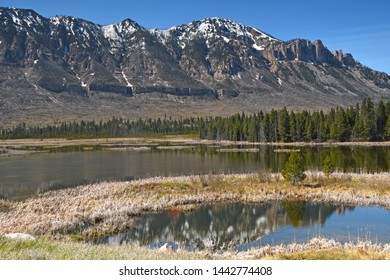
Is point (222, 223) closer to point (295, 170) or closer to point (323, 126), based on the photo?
point (295, 170)

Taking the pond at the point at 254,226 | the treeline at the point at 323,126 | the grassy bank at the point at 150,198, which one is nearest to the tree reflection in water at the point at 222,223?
the pond at the point at 254,226

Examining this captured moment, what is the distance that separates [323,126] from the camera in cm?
13450

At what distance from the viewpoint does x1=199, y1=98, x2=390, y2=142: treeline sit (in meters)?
128

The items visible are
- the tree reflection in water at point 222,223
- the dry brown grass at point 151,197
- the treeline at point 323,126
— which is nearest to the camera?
the tree reflection in water at point 222,223

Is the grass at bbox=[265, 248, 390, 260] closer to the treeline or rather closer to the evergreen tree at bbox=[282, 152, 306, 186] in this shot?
the evergreen tree at bbox=[282, 152, 306, 186]

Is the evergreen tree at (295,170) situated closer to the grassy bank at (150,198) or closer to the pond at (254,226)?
the grassy bank at (150,198)

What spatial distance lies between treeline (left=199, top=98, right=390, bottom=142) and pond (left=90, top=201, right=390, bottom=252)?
96.7 meters

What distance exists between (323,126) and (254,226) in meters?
108

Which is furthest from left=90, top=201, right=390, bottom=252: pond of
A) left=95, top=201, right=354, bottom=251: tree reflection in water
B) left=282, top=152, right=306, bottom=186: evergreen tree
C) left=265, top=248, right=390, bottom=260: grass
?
left=265, top=248, right=390, bottom=260: grass

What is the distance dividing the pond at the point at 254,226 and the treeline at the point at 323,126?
9675cm

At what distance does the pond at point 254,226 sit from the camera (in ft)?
95.3

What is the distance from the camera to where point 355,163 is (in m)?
69.8
